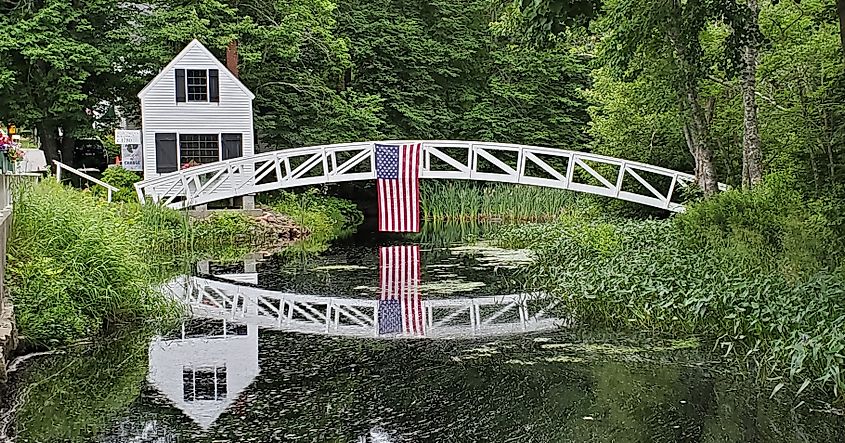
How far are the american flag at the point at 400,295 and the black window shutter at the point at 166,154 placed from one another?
21.8 feet

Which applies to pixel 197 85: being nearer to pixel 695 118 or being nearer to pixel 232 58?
pixel 232 58

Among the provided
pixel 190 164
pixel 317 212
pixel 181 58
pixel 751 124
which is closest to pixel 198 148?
pixel 190 164

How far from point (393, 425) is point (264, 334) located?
3.45 metres

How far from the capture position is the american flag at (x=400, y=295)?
9.67m

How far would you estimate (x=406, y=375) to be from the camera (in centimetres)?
735

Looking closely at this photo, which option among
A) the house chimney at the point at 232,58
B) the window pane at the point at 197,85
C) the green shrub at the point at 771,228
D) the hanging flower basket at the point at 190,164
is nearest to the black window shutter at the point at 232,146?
the hanging flower basket at the point at 190,164

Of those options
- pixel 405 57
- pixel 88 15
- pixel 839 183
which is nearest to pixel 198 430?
pixel 839 183

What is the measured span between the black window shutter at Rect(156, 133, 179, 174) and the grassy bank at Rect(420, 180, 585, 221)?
7.30 metres

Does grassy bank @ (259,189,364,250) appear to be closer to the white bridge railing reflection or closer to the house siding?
the house siding

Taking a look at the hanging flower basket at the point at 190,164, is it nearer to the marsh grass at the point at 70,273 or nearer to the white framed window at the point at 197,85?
the white framed window at the point at 197,85

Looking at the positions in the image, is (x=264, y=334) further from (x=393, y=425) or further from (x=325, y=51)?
(x=325, y=51)

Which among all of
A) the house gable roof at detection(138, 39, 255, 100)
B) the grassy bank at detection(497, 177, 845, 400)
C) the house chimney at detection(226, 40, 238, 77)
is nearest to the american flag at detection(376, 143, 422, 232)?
the house gable roof at detection(138, 39, 255, 100)

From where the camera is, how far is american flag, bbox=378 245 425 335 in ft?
31.7

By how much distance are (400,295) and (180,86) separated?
39.9ft
